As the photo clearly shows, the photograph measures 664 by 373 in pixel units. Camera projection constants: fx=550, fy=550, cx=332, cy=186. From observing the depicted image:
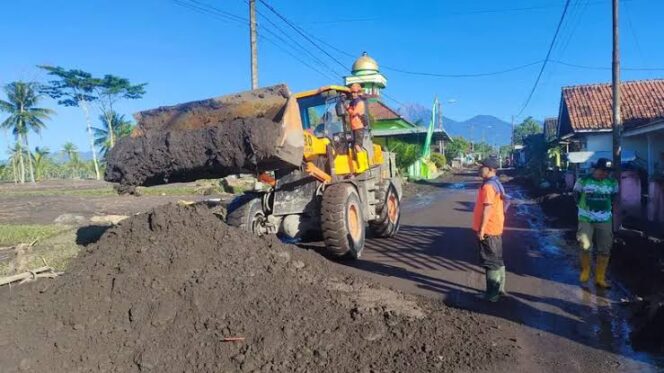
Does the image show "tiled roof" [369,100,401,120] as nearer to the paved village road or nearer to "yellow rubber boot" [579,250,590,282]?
the paved village road

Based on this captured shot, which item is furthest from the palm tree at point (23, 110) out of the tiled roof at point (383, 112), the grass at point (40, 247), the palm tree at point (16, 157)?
the grass at point (40, 247)

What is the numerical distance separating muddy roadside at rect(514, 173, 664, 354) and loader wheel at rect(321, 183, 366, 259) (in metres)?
3.62

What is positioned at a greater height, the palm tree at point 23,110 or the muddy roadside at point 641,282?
the palm tree at point 23,110

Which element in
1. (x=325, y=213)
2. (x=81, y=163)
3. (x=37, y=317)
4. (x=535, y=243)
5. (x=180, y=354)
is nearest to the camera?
(x=180, y=354)

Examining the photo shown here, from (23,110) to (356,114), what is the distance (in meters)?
57.8

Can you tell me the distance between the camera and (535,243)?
33.3 ft

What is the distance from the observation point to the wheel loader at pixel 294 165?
705cm

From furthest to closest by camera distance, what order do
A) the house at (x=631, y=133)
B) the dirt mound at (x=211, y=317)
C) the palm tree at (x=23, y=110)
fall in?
the palm tree at (x=23, y=110) → the house at (x=631, y=133) → the dirt mound at (x=211, y=317)

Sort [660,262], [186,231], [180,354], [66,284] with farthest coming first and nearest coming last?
[660,262], [186,231], [66,284], [180,354]

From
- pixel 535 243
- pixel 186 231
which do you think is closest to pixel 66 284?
pixel 186 231

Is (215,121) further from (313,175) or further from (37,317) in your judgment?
(37,317)

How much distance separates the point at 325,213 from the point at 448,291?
2.23m

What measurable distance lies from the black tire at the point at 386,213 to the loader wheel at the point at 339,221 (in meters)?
2.03

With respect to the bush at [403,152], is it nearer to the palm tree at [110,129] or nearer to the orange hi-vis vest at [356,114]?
the orange hi-vis vest at [356,114]
